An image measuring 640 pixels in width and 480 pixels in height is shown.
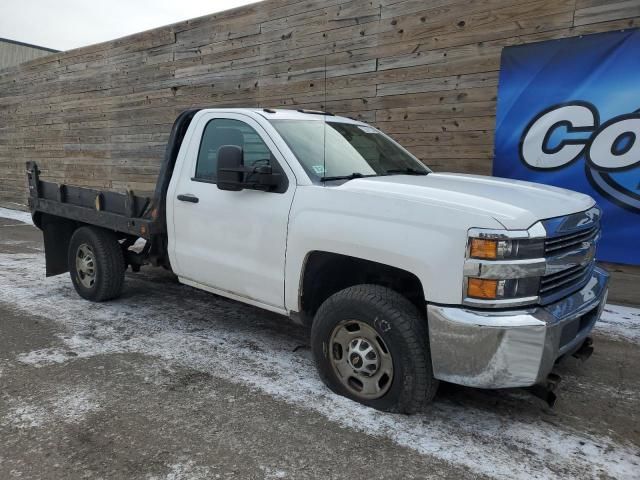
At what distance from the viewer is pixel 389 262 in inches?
115

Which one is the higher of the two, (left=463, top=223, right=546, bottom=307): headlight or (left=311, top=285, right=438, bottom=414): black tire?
→ (left=463, top=223, right=546, bottom=307): headlight

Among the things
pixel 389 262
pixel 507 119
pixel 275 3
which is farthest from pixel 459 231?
pixel 275 3

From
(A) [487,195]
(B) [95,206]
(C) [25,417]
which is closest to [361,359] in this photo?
(A) [487,195]

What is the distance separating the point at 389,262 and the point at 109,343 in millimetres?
2636

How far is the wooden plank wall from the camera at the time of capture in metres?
5.90

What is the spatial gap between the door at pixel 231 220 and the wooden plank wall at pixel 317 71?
1379 millimetres

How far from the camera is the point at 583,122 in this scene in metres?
5.40

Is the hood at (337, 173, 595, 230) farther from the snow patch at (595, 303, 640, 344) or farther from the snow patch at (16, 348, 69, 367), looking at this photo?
the snow patch at (16, 348, 69, 367)

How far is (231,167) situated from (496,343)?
6.77ft

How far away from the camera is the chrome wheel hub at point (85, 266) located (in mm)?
5297

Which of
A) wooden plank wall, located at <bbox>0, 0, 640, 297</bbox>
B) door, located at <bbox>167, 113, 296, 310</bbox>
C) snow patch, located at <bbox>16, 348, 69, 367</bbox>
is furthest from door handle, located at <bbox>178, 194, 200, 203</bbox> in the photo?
wooden plank wall, located at <bbox>0, 0, 640, 297</bbox>

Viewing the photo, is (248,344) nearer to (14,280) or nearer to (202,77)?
(14,280)

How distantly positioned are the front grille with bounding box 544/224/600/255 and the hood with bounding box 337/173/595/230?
0.45 ft

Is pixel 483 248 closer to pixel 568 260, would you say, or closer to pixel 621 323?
pixel 568 260
